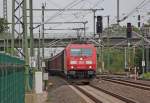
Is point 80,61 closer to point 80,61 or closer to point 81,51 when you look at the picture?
point 80,61

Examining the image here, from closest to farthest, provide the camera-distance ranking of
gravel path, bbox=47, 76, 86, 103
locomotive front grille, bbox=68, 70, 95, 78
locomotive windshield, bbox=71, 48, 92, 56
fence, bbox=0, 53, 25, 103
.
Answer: fence, bbox=0, 53, 25, 103, gravel path, bbox=47, 76, 86, 103, locomotive front grille, bbox=68, 70, 95, 78, locomotive windshield, bbox=71, 48, 92, 56

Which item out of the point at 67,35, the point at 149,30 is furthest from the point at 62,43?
the point at 149,30

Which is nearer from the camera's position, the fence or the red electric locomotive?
the fence

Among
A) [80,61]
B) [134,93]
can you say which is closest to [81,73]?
[80,61]

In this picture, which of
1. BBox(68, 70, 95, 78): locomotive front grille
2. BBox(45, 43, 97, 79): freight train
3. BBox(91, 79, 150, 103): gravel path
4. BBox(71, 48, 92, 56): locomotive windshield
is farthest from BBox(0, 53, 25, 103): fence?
BBox(71, 48, 92, 56): locomotive windshield

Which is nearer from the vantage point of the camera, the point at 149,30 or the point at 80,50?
the point at 80,50

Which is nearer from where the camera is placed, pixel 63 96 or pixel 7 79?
pixel 7 79

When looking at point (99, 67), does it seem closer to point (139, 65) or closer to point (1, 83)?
point (139, 65)

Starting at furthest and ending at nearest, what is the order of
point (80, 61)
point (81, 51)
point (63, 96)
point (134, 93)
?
point (81, 51) < point (80, 61) < point (134, 93) < point (63, 96)

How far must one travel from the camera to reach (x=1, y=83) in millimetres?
8906

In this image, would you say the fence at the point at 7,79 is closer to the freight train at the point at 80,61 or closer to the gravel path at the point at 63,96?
the gravel path at the point at 63,96

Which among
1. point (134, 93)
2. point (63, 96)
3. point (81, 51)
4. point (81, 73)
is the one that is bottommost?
point (63, 96)

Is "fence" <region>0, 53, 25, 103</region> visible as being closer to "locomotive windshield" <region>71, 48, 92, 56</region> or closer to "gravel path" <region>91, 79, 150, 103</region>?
"gravel path" <region>91, 79, 150, 103</region>

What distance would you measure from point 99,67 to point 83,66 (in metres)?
59.0
